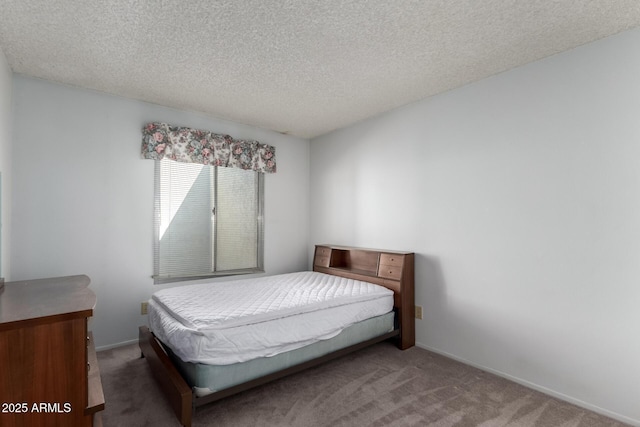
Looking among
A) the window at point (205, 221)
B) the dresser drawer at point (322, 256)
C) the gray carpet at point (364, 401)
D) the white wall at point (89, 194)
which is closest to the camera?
the gray carpet at point (364, 401)

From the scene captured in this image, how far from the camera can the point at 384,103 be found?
3230mm

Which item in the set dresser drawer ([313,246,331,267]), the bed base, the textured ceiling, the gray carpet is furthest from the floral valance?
the gray carpet

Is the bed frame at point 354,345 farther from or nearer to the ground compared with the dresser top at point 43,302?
nearer to the ground

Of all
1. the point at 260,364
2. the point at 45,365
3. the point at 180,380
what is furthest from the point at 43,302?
the point at 260,364

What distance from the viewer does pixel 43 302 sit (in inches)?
60.3

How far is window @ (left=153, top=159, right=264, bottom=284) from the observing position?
132 inches

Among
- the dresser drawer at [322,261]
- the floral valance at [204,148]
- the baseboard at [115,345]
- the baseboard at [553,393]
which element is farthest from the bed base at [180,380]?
the floral valance at [204,148]

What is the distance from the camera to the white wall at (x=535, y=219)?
1.98 metres

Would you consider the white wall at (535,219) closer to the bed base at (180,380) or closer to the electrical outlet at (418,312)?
the electrical outlet at (418,312)

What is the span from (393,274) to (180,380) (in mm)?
1990

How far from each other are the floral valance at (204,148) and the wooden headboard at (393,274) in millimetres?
1538

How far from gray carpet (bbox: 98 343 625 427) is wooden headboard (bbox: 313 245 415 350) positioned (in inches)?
16.4

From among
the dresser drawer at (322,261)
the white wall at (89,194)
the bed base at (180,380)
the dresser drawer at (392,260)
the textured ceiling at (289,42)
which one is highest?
the textured ceiling at (289,42)

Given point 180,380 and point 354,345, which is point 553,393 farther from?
point 180,380
